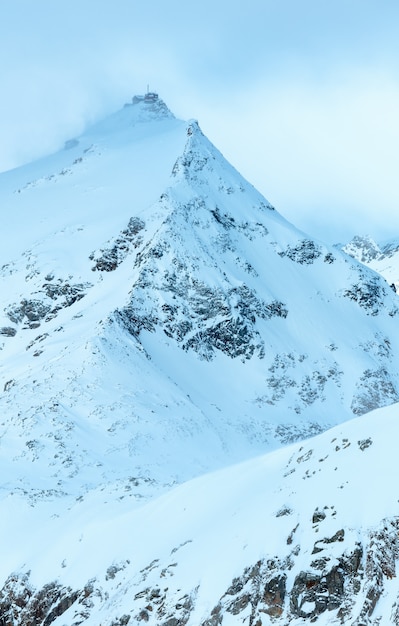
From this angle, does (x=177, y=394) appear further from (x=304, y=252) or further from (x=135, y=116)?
(x=135, y=116)

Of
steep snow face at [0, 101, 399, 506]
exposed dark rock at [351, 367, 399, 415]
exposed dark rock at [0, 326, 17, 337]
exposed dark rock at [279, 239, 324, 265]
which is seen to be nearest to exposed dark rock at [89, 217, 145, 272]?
steep snow face at [0, 101, 399, 506]

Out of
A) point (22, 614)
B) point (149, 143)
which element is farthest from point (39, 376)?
point (149, 143)

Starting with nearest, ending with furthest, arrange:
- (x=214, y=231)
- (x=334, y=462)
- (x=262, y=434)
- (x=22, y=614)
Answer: (x=334, y=462), (x=22, y=614), (x=262, y=434), (x=214, y=231)

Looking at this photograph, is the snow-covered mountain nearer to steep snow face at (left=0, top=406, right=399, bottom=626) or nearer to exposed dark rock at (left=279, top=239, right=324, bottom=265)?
steep snow face at (left=0, top=406, right=399, bottom=626)

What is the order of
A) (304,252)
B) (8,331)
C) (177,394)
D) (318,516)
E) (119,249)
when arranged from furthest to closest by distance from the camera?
(304,252) < (119,249) < (8,331) < (177,394) < (318,516)

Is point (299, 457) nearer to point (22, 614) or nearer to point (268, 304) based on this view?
point (22, 614)

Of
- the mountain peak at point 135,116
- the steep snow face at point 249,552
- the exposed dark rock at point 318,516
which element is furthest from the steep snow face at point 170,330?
the mountain peak at point 135,116

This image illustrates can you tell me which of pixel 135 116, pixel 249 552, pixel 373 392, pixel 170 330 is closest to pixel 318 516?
pixel 249 552
